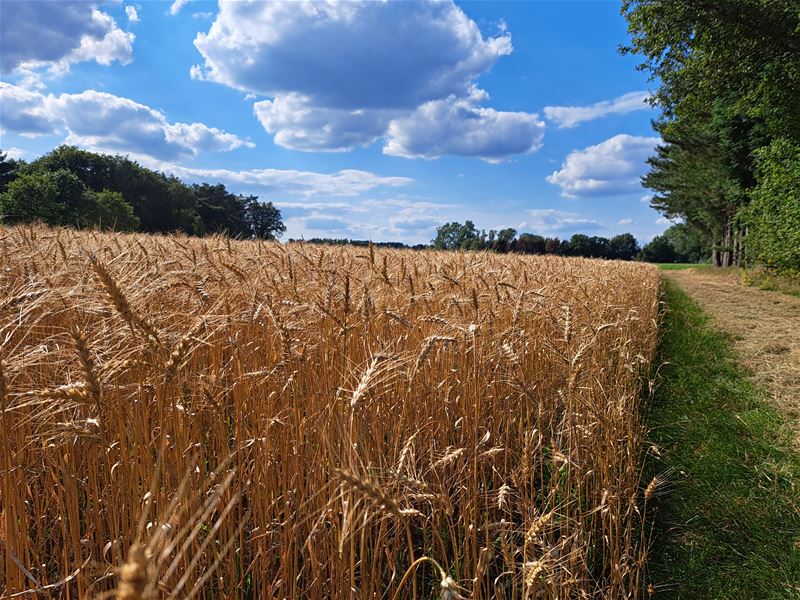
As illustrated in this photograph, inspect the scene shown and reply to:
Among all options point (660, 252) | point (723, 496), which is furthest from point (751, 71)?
point (660, 252)

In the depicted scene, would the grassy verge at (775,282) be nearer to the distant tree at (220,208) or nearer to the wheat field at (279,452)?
the wheat field at (279,452)

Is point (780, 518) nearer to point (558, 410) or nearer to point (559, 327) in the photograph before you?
point (558, 410)

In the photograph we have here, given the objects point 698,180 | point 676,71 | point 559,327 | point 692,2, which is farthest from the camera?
point 698,180

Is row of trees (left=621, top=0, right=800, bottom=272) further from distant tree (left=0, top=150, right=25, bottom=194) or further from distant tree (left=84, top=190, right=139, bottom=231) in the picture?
distant tree (left=0, top=150, right=25, bottom=194)

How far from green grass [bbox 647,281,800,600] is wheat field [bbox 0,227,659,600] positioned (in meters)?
0.36

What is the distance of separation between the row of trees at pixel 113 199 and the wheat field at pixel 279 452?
63.1 ft

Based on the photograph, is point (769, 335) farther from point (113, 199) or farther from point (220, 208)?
point (220, 208)

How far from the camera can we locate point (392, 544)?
2205 millimetres

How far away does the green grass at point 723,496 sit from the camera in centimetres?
249

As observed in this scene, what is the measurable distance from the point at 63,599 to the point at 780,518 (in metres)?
3.82

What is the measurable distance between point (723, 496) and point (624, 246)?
95794mm

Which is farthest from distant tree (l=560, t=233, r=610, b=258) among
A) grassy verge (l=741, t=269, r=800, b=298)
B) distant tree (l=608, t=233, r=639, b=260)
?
grassy verge (l=741, t=269, r=800, b=298)

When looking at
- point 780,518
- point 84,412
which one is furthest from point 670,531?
point 84,412

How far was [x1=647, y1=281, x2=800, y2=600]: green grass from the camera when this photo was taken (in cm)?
249
